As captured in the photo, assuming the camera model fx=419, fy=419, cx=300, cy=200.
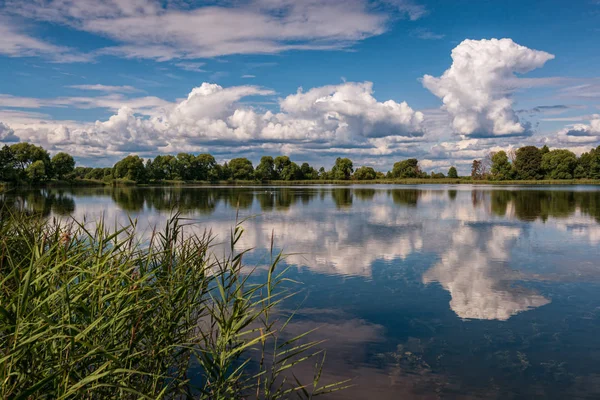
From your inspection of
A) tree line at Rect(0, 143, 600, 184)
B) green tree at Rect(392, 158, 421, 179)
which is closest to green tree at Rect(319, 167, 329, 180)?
tree line at Rect(0, 143, 600, 184)

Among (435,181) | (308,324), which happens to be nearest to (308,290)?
(308,324)

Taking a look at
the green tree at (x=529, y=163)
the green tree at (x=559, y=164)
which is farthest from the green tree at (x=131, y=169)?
the green tree at (x=559, y=164)

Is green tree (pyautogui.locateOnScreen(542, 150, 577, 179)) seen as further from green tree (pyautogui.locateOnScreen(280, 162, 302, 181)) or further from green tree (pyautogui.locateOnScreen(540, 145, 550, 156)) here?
green tree (pyautogui.locateOnScreen(280, 162, 302, 181))

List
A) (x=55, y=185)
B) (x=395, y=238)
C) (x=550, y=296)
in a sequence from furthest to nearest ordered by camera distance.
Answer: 1. (x=55, y=185)
2. (x=395, y=238)
3. (x=550, y=296)

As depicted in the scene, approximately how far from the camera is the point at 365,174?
158m

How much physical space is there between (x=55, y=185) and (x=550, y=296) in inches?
4215

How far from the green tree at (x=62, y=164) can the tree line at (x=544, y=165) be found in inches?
4807

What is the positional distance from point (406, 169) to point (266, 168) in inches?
2090

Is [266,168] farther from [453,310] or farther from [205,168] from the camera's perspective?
[453,310]

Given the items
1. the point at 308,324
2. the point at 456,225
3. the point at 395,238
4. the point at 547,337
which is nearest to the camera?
the point at 547,337

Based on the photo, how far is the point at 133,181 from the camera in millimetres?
124562

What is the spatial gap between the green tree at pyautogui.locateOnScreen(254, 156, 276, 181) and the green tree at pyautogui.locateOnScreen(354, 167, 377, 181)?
32.7 m

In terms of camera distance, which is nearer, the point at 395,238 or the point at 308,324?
the point at 308,324

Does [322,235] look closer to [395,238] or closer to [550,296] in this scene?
[395,238]
